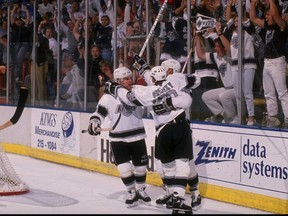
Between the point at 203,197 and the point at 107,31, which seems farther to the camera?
the point at 107,31

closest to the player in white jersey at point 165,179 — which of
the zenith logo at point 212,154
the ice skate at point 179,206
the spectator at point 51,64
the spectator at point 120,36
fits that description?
the ice skate at point 179,206

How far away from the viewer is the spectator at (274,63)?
18.5 ft

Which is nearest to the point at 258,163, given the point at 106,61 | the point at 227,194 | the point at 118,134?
the point at 227,194

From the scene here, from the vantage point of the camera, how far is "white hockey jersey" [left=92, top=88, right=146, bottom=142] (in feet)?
18.9

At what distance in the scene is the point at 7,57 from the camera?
1058 centimetres

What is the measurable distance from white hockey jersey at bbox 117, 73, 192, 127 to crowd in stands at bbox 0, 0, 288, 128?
33.7 inches

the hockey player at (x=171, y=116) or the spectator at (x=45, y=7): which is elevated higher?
the spectator at (x=45, y=7)

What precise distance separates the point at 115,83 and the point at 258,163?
1.39 meters

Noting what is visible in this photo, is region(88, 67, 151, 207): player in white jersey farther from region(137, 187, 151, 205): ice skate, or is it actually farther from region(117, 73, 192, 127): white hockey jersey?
region(117, 73, 192, 127): white hockey jersey

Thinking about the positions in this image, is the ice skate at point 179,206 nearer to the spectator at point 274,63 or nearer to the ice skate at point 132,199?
the ice skate at point 132,199

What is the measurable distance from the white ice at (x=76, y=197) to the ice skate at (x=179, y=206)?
282mm

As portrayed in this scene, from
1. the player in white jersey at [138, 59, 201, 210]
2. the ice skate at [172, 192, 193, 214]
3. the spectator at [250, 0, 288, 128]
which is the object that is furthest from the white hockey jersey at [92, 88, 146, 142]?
the spectator at [250, 0, 288, 128]

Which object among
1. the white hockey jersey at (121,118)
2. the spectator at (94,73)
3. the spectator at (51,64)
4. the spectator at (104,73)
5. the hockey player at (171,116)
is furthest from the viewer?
the spectator at (51,64)

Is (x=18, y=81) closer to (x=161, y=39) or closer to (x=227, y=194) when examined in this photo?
(x=161, y=39)
